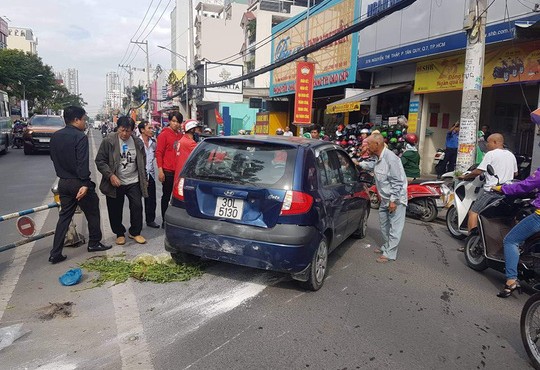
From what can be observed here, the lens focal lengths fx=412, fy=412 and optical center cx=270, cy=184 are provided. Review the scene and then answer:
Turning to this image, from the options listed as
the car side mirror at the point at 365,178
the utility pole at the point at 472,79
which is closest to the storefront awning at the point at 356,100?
the utility pole at the point at 472,79

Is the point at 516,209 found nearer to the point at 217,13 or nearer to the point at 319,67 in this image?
the point at 319,67

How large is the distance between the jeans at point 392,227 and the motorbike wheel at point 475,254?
912 mm

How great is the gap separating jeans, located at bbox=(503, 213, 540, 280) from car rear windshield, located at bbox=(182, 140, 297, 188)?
229cm

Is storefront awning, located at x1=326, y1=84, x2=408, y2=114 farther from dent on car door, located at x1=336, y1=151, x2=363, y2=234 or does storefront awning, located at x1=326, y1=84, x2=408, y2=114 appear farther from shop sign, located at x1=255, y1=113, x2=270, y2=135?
shop sign, located at x1=255, y1=113, x2=270, y2=135


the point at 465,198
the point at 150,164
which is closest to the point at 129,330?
the point at 150,164

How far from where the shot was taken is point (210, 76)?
41.6 meters

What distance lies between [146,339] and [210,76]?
133ft

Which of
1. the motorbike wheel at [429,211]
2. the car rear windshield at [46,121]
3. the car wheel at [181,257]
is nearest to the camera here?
the car wheel at [181,257]

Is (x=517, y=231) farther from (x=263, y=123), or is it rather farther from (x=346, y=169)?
(x=263, y=123)

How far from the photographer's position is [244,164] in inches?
163

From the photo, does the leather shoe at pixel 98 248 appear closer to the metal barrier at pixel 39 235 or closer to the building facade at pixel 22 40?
the metal barrier at pixel 39 235

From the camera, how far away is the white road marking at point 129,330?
2877 millimetres

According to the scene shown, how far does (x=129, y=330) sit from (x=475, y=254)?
4202 mm

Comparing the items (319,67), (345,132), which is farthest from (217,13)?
(345,132)
